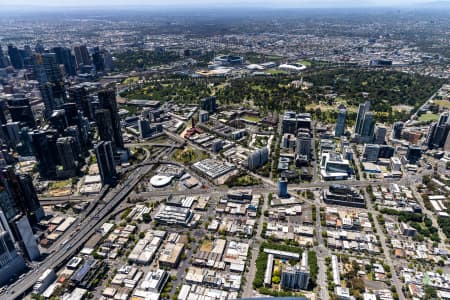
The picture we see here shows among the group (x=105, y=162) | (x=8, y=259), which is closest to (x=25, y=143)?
(x=105, y=162)

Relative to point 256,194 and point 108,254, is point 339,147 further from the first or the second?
point 108,254

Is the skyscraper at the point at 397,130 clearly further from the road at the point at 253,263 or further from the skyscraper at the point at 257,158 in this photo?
the road at the point at 253,263

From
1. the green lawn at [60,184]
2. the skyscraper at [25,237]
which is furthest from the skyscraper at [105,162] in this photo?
the skyscraper at [25,237]

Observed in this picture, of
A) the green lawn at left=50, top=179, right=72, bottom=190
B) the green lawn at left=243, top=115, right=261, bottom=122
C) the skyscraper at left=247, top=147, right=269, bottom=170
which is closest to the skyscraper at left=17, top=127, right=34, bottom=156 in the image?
the green lawn at left=50, top=179, right=72, bottom=190

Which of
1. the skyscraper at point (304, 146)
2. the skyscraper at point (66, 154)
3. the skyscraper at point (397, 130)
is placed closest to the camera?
the skyscraper at point (66, 154)

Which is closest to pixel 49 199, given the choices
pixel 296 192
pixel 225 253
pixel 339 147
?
pixel 225 253

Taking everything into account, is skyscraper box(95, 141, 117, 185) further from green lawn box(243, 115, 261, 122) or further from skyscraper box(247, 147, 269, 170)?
green lawn box(243, 115, 261, 122)

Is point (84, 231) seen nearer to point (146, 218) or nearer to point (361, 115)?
point (146, 218)
